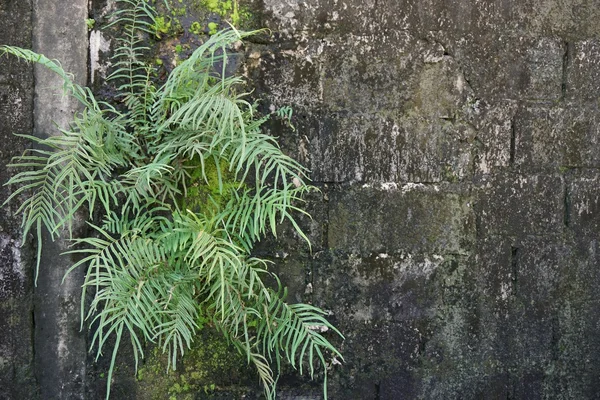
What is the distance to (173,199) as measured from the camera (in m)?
2.70

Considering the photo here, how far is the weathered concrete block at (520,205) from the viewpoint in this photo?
3.00m

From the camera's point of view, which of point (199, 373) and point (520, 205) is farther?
point (520, 205)

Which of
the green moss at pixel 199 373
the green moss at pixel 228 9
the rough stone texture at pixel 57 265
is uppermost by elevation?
the green moss at pixel 228 9

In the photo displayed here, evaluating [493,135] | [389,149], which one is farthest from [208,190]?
[493,135]

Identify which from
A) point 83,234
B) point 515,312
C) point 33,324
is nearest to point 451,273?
point 515,312

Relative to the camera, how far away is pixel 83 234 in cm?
280

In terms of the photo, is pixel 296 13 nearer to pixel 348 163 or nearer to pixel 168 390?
pixel 348 163

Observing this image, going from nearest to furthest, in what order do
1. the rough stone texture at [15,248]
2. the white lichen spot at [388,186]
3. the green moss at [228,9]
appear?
1. the rough stone texture at [15,248]
2. the green moss at [228,9]
3. the white lichen spot at [388,186]

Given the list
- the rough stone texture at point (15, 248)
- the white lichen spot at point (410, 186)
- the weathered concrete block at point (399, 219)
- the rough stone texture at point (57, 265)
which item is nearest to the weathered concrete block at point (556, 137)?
the weathered concrete block at point (399, 219)

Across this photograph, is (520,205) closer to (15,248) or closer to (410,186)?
(410,186)

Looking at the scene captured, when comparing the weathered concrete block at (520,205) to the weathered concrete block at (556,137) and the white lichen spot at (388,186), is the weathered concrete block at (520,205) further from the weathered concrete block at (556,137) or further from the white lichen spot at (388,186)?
the white lichen spot at (388,186)

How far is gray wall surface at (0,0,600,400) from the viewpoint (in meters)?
2.88

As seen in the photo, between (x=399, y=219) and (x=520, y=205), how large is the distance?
23.5 inches

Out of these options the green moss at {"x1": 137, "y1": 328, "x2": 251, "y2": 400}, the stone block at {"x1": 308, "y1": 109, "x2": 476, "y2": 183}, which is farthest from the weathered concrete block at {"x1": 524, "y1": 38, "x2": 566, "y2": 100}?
the green moss at {"x1": 137, "y1": 328, "x2": 251, "y2": 400}
